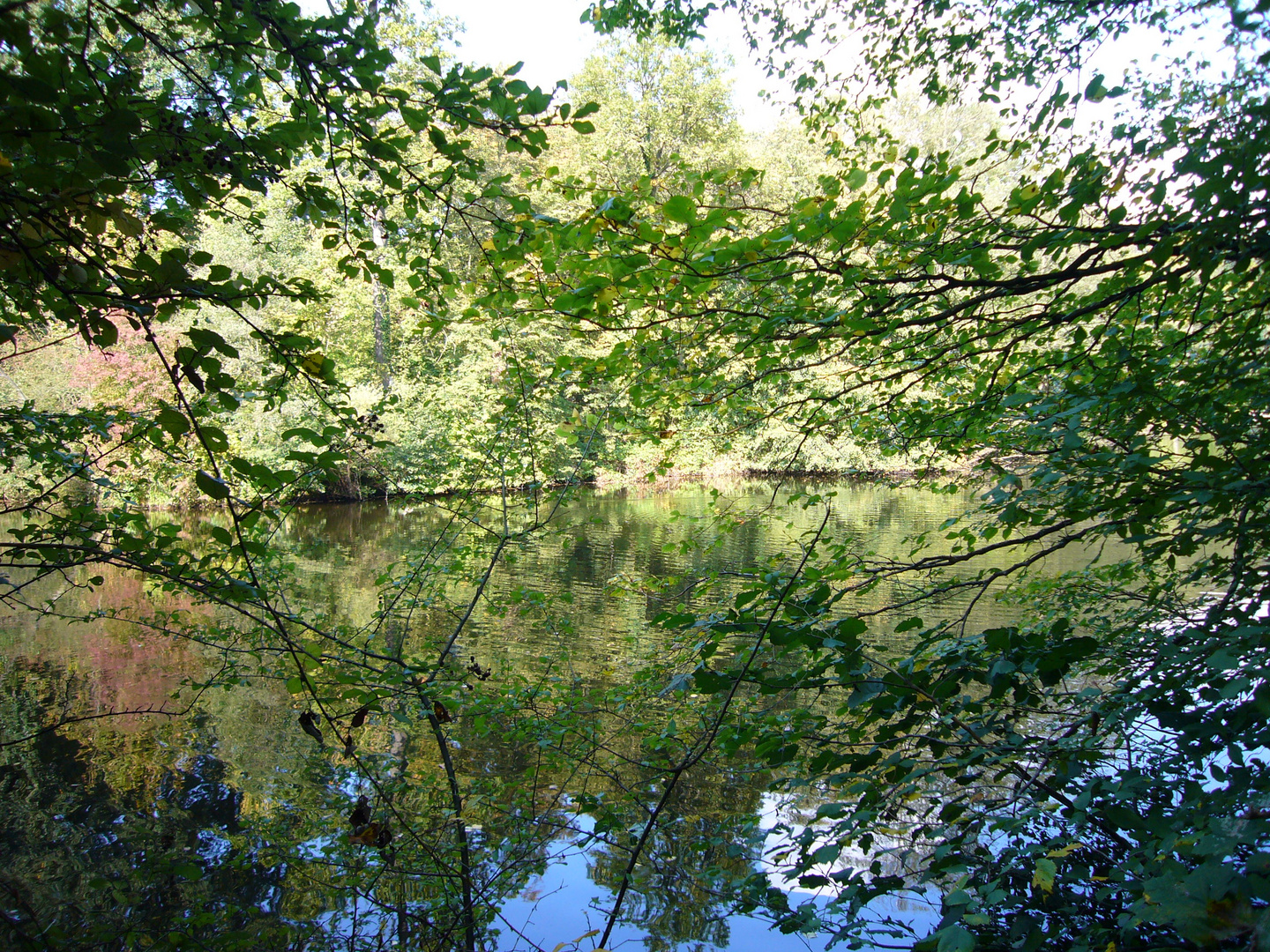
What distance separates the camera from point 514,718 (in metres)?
3.96

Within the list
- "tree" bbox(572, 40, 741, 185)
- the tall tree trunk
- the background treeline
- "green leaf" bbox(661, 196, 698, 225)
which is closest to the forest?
"green leaf" bbox(661, 196, 698, 225)

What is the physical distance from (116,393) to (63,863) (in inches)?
579

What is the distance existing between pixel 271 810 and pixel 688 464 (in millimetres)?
3794

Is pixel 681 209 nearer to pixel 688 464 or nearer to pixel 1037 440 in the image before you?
pixel 1037 440

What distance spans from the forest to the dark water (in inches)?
1.8

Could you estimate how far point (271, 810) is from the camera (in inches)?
205

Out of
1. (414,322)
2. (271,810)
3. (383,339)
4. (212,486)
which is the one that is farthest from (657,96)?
(212,486)

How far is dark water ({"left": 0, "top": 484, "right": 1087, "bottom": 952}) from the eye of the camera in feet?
12.9

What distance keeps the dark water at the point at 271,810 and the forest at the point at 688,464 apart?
45 mm

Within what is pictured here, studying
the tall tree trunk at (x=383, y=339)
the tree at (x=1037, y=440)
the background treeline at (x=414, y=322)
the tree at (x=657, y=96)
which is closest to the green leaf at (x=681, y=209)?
the tree at (x=1037, y=440)

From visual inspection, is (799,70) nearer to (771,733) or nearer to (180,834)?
(771,733)

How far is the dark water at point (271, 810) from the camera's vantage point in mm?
3928

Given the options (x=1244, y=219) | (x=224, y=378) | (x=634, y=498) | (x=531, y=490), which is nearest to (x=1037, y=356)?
(x=1244, y=219)

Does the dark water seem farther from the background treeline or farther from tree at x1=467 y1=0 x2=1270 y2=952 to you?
the background treeline
